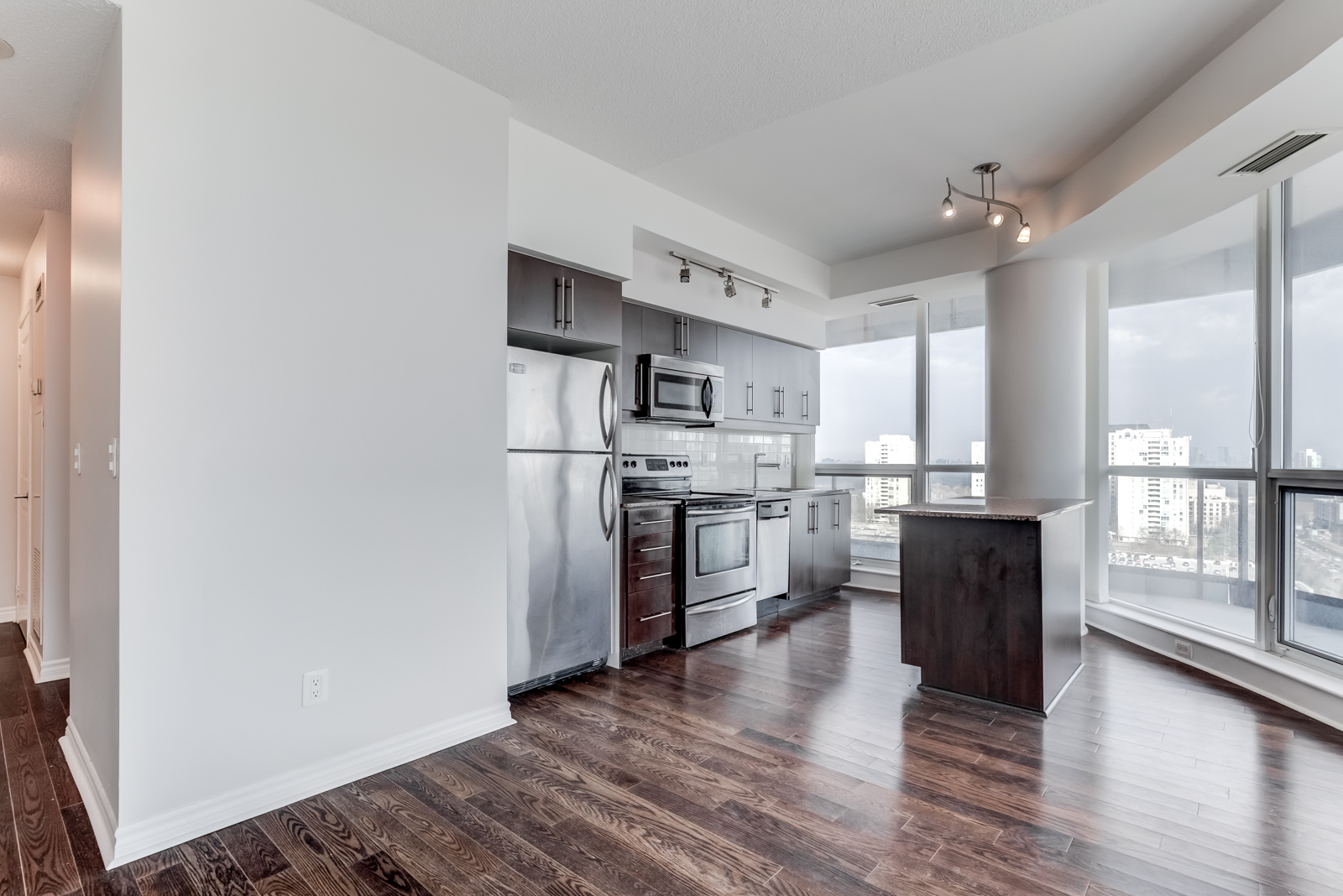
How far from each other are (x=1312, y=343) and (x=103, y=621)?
5.28 meters

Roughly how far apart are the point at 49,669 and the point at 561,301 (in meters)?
3.30

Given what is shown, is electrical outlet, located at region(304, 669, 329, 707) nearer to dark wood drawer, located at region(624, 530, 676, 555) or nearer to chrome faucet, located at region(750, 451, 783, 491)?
dark wood drawer, located at region(624, 530, 676, 555)

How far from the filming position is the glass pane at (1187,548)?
3.83 m

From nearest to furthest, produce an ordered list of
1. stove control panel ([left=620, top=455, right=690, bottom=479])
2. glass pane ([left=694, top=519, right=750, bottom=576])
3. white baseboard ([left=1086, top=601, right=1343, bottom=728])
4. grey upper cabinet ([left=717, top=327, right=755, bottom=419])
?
white baseboard ([left=1086, top=601, right=1343, bottom=728]) < glass pane ([left=694, top=519, right=750, bottom=576]) < stove control panel ([left=620, top=455, right=690, bottom=479]) < grey upper cabinet ([left=717, top=327, right=755, bottom=419])

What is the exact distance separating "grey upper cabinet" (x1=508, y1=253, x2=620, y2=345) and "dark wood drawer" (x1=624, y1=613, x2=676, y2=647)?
1610 mm

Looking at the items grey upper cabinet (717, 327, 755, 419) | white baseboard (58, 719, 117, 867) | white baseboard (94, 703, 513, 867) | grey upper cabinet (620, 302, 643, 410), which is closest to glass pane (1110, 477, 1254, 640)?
grey upper cabinet (717, 327, 755, 419)

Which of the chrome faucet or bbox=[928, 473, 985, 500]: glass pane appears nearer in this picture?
bbox=[928, 473, 985, 500]: glass pane

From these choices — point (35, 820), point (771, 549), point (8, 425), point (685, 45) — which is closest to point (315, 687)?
point (35, 820)

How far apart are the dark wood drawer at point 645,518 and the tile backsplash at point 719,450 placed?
71 centimetres

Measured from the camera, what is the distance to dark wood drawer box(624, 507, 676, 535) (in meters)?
3.85

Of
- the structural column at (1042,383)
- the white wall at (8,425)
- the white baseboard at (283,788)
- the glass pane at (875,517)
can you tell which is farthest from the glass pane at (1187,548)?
the white wall at (8,425)

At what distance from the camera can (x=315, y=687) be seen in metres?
2.36

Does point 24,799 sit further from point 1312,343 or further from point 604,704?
point 1312,343

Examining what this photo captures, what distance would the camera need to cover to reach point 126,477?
78.3 inches
